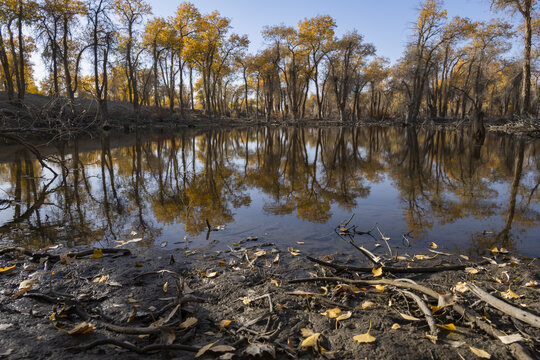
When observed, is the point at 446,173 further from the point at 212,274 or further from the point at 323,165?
the point at 212,274

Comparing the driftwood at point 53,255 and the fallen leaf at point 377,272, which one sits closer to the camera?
the fallen leaf at point 377,272

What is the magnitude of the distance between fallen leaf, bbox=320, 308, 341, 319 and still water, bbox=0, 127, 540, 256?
1.48m

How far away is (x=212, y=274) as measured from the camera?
122 inches

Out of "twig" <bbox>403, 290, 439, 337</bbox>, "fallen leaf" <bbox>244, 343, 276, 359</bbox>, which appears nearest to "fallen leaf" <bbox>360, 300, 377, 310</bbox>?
"twig" <bbox>403, 290, 439, 337</bbox>

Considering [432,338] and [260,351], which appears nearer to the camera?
[260,351]

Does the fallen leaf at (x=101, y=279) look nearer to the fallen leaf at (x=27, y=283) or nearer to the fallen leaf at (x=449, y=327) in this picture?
the fallen leaf at (x=27, y=283)

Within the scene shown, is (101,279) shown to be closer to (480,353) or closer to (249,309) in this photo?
(249,309)

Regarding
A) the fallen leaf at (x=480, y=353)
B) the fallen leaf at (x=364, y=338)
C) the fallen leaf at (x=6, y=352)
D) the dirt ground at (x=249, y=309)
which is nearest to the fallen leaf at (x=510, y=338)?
the dirt ground at (x=249, y=309)

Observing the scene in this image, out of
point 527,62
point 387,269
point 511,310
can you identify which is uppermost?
point 527,62

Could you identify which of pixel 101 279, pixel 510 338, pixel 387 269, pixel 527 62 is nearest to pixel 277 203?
pixel 387 269

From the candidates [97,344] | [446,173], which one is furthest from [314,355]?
[446,173]

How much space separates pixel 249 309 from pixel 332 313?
0.68 meters

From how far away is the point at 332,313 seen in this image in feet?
7.70

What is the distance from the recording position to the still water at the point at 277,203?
434 centimetres
